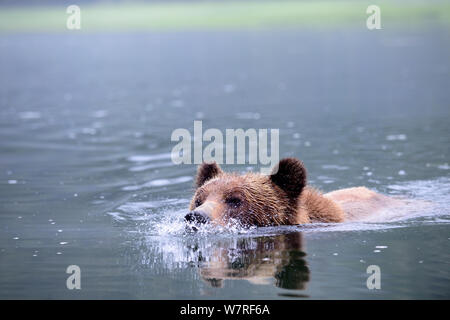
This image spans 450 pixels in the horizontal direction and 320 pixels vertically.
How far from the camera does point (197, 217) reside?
11.3 metres

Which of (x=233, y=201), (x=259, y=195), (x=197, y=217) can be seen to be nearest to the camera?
(x=197, y=217)

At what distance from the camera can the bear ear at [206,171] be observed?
12.6m

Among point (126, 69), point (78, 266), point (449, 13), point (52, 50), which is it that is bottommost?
point (78, 266)

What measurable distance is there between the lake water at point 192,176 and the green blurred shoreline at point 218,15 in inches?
1905

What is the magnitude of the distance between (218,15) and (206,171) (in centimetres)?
10158

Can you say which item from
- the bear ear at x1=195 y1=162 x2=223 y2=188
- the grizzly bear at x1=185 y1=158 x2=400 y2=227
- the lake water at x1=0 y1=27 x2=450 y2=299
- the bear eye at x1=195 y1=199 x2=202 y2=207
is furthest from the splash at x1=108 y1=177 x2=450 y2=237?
the bear ear at x1=195 y1=162 x2=223 y2=188

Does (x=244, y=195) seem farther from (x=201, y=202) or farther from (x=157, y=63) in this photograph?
(x=157, y=63)

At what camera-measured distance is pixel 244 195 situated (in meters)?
11.9

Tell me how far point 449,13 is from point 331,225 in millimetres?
77966

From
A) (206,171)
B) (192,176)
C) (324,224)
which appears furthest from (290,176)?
(192,176)

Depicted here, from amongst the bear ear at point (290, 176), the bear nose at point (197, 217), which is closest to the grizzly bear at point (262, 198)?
the bear ear at point (290, 176)

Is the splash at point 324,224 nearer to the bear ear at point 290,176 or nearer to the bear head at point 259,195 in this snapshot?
the bear head at point 259,195

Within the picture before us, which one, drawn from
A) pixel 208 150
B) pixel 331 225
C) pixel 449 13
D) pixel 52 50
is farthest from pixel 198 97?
pixel 449 13

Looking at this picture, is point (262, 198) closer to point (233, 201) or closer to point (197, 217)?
point (233, 201)
